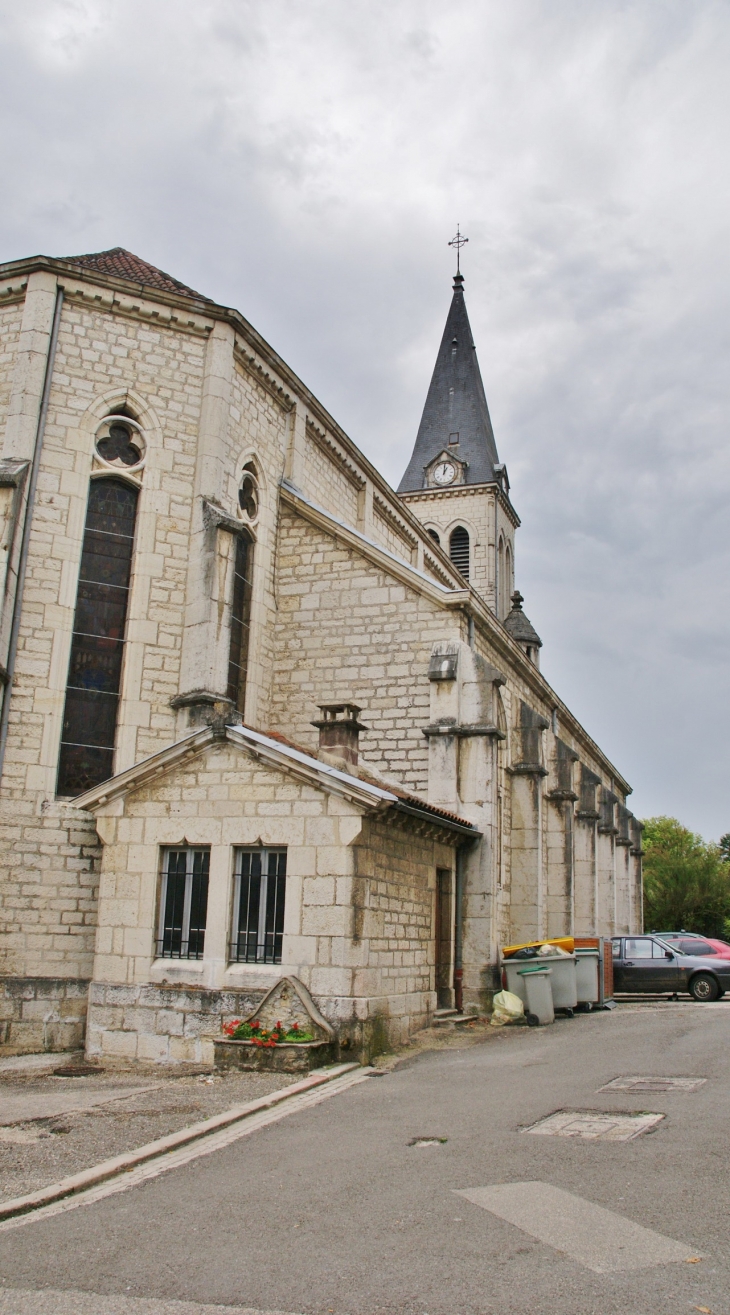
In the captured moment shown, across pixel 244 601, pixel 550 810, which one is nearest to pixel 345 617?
pixel 244 601

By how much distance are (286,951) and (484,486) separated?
31202 mm

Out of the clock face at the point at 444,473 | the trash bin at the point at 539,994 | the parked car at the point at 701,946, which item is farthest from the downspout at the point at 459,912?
the clock face at the point at 444,473

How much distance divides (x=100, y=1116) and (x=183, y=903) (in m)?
3.77

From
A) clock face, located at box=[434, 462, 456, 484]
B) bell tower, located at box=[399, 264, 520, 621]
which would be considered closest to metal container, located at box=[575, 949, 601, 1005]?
bell tower, located at box=[399, 264, 520, 621]

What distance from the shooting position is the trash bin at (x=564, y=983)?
1525 cm

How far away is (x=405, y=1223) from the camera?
201 inches

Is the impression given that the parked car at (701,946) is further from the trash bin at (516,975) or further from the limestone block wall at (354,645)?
the limestone block wall at (354,645)

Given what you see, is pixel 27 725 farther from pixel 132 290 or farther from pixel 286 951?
pixel 132 290

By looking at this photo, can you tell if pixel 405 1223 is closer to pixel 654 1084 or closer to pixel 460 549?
pixel 654 1084

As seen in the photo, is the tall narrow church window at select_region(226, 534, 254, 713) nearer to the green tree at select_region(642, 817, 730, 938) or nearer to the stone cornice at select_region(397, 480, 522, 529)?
the stone cornice at select_region(397, 480, 522, 529)

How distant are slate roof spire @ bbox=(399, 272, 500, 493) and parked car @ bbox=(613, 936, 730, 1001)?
78.9ft

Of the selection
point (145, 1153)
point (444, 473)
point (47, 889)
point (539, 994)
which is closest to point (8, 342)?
point (47, 889)

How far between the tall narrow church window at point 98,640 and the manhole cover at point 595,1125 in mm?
8019

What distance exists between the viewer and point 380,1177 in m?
6.05
